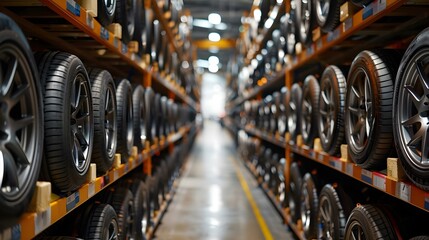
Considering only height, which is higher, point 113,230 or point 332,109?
point 332,109

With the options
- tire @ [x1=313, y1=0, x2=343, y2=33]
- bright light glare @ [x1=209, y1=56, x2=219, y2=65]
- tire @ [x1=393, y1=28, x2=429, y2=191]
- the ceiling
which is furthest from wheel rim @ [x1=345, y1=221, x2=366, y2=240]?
bright light glare @ [x1=209, y1=56, x2=219, y2=65]

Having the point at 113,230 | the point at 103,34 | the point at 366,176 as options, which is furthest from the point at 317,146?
the point at 103,34

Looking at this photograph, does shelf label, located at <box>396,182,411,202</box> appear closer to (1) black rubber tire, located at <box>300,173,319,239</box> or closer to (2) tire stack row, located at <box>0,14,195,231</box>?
(2) tire stack row, located at <box>0,14,195,231</box>

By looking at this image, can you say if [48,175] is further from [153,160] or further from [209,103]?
[209,103]

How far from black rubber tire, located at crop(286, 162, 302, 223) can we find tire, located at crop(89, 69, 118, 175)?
2.60 m

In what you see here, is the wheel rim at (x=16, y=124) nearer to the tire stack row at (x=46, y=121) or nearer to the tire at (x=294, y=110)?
the tire stack row at (x=46, y=121)

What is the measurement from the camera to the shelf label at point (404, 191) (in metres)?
2.07

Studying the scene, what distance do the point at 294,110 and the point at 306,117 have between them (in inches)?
19.9

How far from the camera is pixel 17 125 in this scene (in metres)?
Answer: 1.63

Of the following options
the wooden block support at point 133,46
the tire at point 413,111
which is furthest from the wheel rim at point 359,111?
the wooden block support at point 133,46

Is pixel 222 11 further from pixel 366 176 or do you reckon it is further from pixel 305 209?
pixel 366 176

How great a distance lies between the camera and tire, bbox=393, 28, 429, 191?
1.96 meters

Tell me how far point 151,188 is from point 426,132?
3999 millimetres

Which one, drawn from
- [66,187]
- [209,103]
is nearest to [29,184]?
[66,187]
